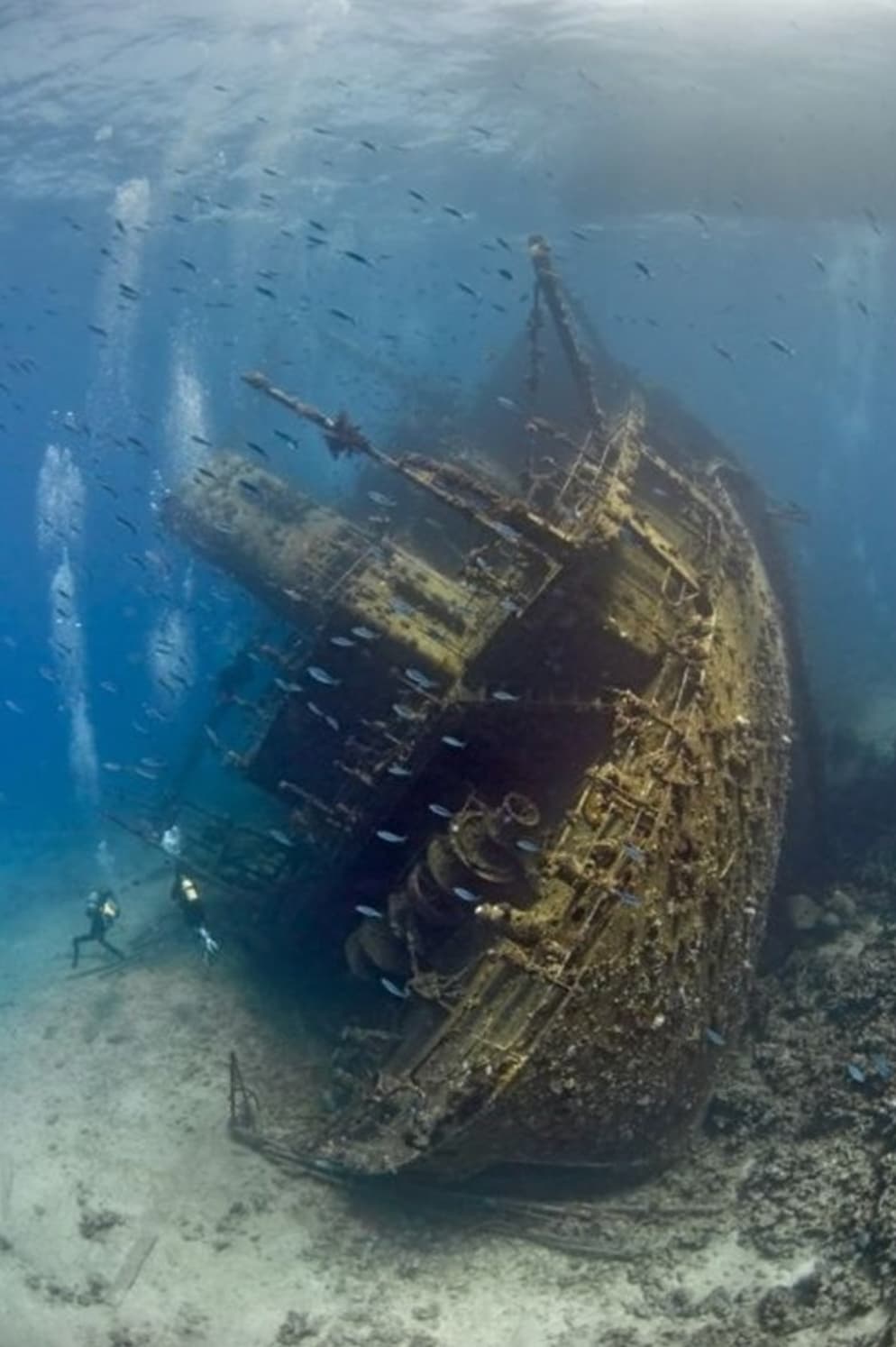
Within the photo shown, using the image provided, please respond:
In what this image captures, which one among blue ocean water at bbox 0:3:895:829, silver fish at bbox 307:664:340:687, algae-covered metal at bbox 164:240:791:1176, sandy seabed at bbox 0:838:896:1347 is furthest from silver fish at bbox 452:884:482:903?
blue ocean water at bbox 0:3:895:829

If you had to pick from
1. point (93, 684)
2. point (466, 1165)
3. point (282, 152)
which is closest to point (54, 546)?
point (93, 684)

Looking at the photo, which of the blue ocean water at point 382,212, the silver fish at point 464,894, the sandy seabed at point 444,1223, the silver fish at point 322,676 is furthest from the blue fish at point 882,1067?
the blue ocean water at point 382,212

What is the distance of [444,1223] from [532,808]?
4.51 m

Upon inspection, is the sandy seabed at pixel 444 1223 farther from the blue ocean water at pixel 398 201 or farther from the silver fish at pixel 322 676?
the blue ocean water at pixel 398 201

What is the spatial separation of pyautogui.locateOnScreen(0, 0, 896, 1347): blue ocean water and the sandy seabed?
7.72 metres

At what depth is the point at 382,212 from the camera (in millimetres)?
42938

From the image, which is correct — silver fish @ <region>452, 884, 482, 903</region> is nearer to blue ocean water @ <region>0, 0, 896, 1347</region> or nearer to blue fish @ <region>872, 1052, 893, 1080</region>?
blue fish @ <region>872, 1052, 893, 1080</region>

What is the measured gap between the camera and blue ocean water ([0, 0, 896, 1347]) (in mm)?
Answer: 28359

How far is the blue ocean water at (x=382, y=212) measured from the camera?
93.0 feet

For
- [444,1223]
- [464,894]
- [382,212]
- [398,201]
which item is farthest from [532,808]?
[382,212]

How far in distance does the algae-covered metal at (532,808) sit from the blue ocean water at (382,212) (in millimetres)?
4076

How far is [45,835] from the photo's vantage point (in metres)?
32.4

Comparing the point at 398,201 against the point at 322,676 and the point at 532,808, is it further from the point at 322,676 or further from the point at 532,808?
the point at 532,808

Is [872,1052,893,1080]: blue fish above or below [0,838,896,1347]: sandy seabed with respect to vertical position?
above
